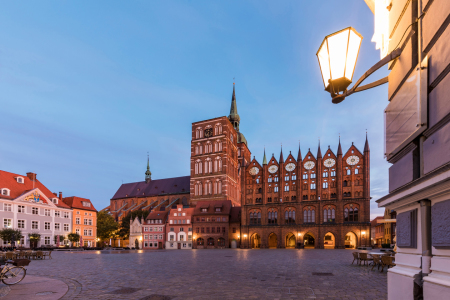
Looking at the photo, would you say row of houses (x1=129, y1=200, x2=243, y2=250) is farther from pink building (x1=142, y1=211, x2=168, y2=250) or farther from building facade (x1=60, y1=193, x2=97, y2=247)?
building facade (x1=60, y1=193, x2=97, y2=247)

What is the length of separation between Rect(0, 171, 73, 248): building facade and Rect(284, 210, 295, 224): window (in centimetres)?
4182

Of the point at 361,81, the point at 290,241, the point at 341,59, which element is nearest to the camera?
the point at 361,81

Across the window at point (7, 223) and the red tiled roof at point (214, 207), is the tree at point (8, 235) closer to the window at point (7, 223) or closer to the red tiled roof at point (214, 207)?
the window at point (7, 223)

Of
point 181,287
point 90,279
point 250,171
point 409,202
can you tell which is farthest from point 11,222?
point 409,202

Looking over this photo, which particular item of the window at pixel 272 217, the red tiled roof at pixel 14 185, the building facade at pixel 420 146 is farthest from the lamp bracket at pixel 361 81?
the red tiled roof at pixel 14 185

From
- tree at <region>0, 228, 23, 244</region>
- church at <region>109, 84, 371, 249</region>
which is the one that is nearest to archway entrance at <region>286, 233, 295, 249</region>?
church at <region>109, 84, 371, 249</region>

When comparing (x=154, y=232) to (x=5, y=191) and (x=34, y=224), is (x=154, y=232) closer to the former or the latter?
(x=34, y=224)

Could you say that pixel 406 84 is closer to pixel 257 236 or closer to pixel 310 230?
pixel 310 230

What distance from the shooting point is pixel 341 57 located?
340 cm

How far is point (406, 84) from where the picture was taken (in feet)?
11.2

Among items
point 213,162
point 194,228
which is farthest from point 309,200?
point 213,162

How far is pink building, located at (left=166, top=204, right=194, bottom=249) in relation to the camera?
66.4 metres

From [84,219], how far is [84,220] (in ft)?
0.69

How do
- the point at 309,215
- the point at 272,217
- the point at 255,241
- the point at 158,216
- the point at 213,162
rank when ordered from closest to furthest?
the point at 309,215, the point at 272,217, the point at 255,241, the point at 158,216, the point at 213,162
